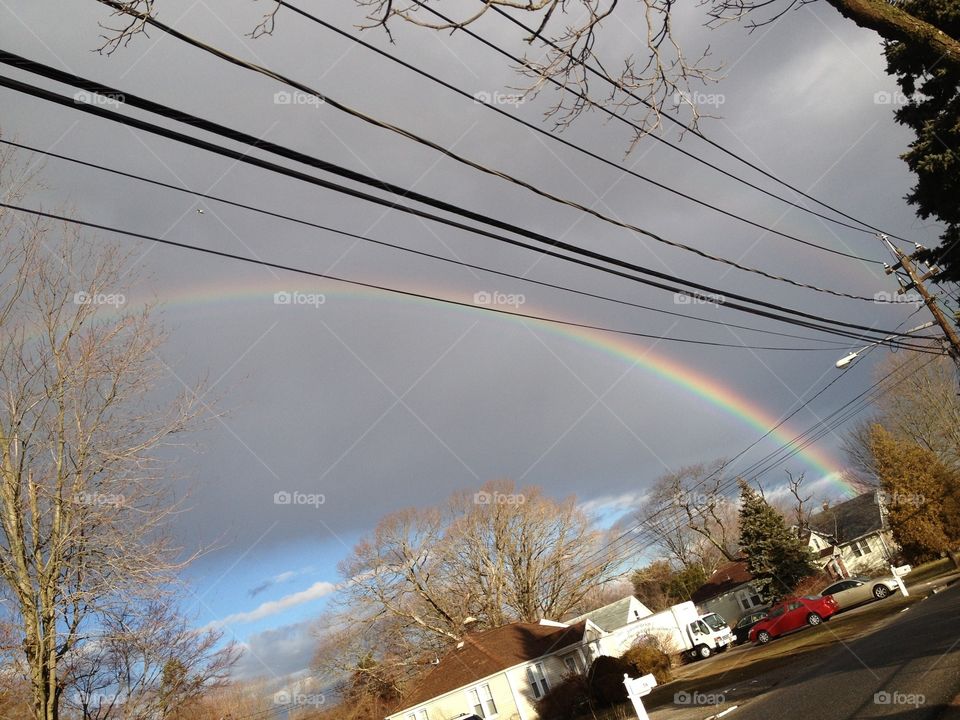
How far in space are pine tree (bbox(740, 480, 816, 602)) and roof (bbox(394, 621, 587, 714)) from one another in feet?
47.9

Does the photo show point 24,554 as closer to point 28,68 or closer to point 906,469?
point 28,68

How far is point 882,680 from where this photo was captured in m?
10.3

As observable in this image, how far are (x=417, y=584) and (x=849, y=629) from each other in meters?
29.7

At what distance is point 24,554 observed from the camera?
355 inches

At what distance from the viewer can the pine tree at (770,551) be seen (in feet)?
138

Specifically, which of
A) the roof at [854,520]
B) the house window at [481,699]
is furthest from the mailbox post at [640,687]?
the roof at [854,520]

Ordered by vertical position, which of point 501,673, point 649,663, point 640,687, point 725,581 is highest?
point 640,687

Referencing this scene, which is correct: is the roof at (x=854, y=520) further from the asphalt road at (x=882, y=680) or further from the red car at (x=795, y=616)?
the asphalt road at (x=882, y=680)

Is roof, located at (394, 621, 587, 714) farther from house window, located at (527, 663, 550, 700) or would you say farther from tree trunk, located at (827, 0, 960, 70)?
tree trunk, located at (827, 0, 960, 70)

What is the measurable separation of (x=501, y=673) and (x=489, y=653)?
1537mm

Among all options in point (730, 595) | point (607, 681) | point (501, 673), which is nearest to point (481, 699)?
point (501, 673)

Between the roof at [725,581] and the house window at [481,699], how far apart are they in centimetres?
2626

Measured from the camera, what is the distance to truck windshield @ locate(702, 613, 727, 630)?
3494 cm

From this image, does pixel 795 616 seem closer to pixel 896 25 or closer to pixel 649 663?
pixel 649 663
